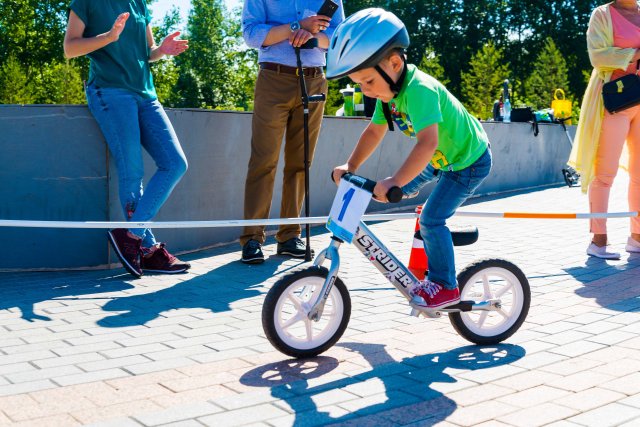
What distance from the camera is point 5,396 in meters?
3.43

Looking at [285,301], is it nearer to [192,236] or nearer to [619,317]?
Answer: [619,317]

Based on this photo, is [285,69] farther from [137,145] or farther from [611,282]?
[611,282]

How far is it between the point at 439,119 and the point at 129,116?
290cm

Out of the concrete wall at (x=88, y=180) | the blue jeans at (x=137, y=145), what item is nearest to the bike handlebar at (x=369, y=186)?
the blue jeans at (x=137, y=145)

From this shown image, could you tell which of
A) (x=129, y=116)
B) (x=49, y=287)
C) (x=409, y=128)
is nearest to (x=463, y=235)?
Result: (x=409, y=128)

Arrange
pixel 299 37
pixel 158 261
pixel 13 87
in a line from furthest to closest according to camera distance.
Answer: pixel 13 87, pixel 299 37, pixel 158 261

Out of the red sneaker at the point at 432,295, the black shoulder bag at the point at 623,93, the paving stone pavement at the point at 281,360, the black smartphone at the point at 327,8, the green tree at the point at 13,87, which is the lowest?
the paving stone pavement at the point at 281,360

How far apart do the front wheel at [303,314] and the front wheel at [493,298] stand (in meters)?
0.64

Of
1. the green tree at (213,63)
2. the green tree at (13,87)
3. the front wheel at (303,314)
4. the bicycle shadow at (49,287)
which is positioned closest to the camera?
the front wheel at (303,314)

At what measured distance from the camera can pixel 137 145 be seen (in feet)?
19.9

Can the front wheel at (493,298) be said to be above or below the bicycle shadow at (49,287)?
above

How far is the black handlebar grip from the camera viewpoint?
362cm

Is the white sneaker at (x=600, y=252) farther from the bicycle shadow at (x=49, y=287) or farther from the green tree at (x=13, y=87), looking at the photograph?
the green tree at (x=13, y=87)

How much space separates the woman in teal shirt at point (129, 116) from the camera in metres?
5.96
